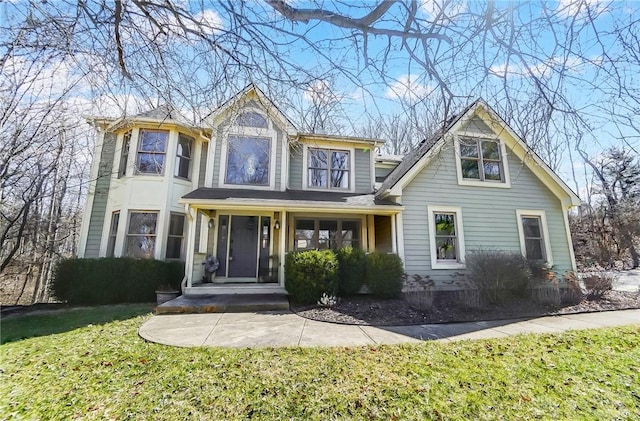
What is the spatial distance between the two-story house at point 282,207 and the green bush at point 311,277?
4.22 feet

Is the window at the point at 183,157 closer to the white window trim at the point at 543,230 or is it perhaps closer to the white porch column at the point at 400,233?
the white porch column at the point at 400,233

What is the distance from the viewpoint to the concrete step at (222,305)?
6344 mm

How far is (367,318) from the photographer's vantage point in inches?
229

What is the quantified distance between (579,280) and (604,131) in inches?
319

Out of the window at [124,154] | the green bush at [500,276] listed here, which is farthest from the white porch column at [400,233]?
the window at [124,154]

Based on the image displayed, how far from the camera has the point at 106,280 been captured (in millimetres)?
7809

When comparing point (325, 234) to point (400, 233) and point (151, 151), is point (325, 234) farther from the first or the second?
point (151, 151)

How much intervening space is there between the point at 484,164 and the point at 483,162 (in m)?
0.09

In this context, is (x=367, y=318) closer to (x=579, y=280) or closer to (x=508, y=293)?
(x=508, y=293)

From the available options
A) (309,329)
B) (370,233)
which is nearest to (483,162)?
(370,233)

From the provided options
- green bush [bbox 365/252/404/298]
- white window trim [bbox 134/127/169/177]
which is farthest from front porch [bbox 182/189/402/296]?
white window trim [bbox 134/127/169/177]

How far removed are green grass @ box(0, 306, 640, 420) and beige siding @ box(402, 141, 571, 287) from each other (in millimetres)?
4607

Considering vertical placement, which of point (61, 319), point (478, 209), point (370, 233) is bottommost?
point (61, 319)

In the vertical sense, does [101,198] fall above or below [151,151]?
below
